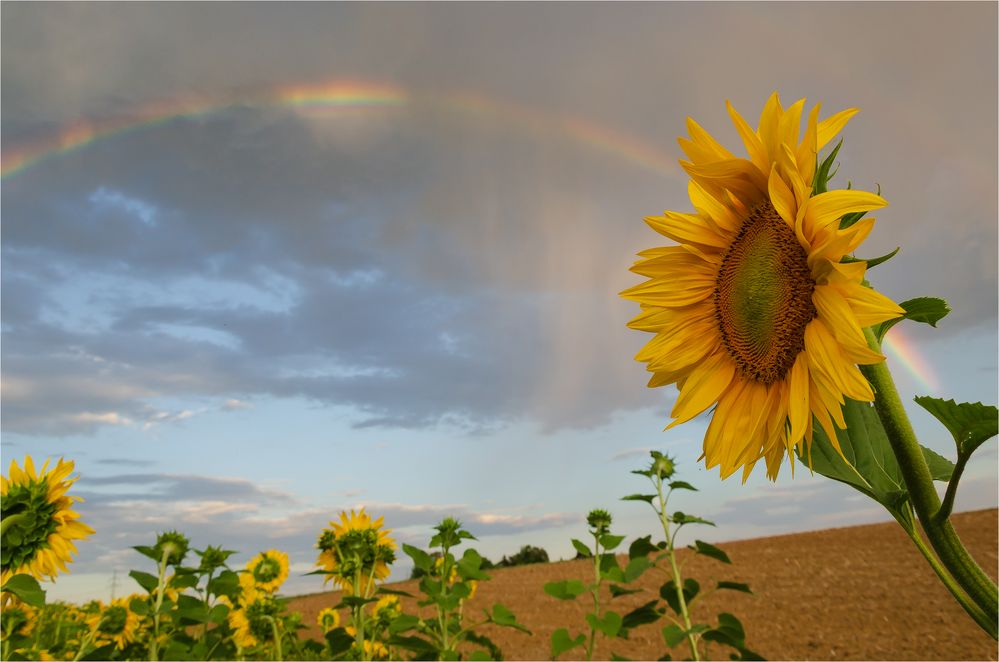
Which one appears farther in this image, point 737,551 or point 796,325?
point 737,551

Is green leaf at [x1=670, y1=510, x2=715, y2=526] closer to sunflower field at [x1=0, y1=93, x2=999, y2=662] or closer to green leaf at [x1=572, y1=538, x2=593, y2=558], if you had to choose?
green leaf at [x1=572, y1=538, x2=593, y2=558]

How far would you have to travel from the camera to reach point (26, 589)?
2041 millimetres

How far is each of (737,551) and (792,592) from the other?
3835 millimetres

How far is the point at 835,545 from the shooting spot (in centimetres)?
1199

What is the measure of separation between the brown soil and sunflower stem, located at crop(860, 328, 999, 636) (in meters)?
6.74

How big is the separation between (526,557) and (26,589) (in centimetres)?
1523

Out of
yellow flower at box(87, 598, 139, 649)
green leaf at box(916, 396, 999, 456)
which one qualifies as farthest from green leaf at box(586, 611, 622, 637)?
yellow flower at box(87, 598, 139, 649)

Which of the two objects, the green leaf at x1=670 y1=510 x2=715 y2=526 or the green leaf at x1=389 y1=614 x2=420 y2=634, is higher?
the green leaf at x1=670 y1=510 x2=715 y2=526

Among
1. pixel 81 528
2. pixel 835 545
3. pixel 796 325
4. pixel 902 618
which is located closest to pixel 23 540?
pixel 81 528

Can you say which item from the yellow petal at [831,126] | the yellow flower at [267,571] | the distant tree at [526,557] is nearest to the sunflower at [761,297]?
the yellow petal at [831,126]

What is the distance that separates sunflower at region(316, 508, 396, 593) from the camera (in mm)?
3426

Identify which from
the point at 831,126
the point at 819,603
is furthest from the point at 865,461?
the point at 819,603

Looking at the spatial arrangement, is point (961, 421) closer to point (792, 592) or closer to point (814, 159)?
Answer: point (814, 159)

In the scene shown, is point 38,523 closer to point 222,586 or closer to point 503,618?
point 222,586
